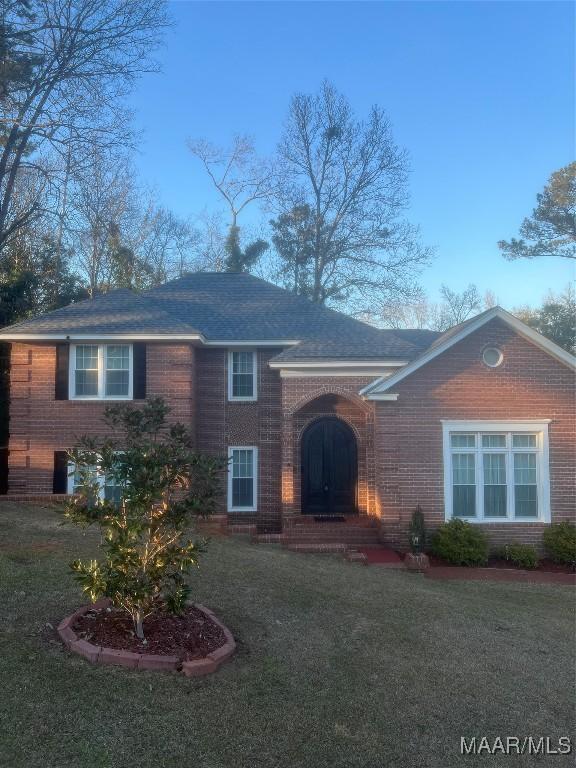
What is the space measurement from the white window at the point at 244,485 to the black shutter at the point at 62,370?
14.5 feet

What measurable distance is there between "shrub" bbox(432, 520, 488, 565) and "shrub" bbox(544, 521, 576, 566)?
4.58 ft

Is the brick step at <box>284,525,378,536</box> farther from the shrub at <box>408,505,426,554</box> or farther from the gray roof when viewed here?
the gray roof

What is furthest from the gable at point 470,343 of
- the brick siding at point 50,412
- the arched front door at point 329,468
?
the brick siding at point 50,412

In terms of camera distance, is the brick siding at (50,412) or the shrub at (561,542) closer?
the shrub at (561,542)

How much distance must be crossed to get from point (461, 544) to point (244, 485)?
19.2 ft

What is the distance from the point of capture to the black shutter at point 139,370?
1477cm

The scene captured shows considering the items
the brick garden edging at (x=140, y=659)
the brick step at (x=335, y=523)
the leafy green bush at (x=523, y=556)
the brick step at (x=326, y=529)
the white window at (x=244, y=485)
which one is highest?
the white window at (x=244, y=485)

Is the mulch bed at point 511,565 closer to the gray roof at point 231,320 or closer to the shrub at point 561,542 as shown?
the shrub at point 561,542

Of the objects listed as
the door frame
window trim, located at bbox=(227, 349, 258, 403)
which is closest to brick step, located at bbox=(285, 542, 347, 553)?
the door frame

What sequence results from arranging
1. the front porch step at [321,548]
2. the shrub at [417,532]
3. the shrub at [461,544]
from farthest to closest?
the front porch step at [321,548] → the shrub at [461,544] → the shrub at [417,532]

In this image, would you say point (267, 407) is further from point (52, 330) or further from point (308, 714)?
point (308, 714)

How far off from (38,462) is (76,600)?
334 inches

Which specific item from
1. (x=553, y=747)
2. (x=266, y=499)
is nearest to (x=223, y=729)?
(x=553, y=747)

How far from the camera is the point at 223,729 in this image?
4660mm
